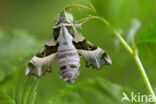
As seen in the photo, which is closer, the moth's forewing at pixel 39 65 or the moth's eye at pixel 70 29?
the moth's forewing at pixel 39 65

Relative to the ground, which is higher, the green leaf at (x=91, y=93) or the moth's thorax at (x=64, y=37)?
the moth's thorax at (x=64, y=37)

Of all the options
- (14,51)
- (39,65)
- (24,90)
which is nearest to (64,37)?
(39,65)

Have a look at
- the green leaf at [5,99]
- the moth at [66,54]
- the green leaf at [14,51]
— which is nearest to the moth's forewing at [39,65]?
the moth at [66,54]

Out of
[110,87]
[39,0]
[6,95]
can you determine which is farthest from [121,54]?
[39,0]

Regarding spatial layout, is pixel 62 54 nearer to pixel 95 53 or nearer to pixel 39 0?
→ pixel 95 53

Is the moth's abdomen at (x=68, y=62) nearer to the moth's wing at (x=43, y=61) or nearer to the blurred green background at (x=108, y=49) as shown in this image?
the moth's wing at (x=43, y=61)

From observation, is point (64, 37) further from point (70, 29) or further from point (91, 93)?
point (91, 93)
